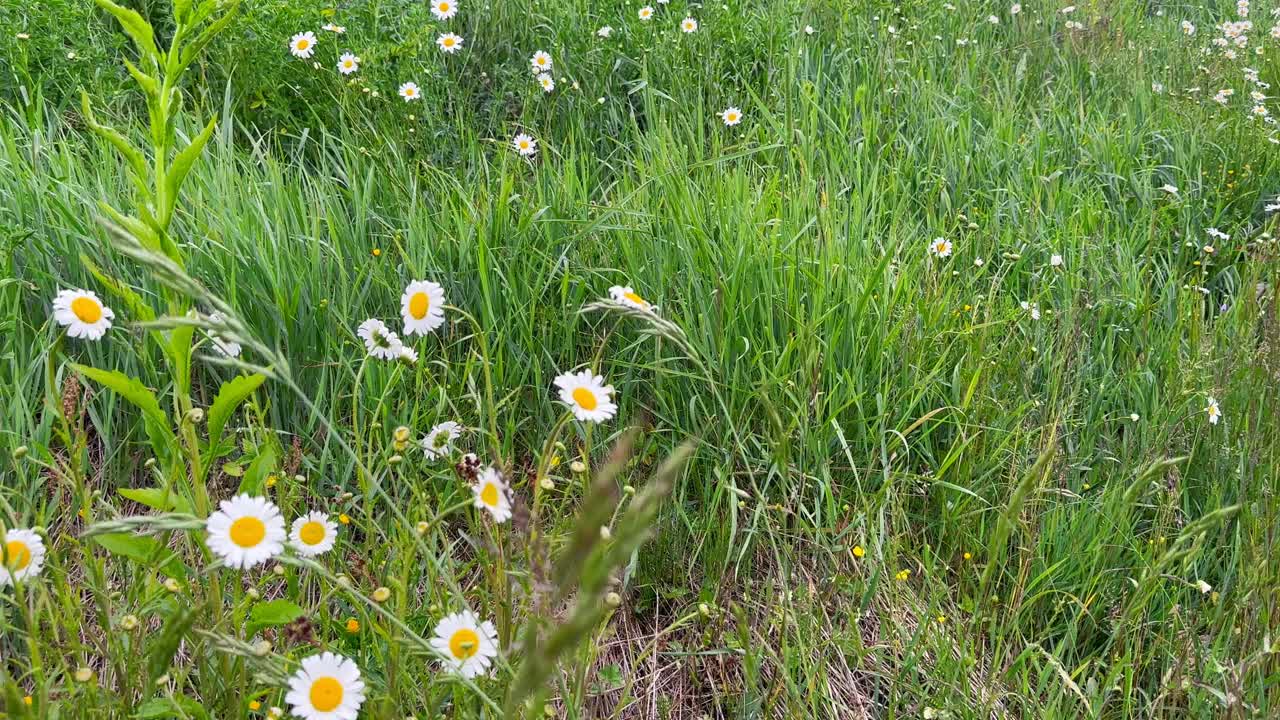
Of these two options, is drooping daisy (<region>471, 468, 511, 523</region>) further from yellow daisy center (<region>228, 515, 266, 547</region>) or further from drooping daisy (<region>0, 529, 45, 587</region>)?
drooping daisy (<region>0, 529, 45, 587</region>)

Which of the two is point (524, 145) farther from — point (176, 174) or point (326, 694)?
point (326, 694)

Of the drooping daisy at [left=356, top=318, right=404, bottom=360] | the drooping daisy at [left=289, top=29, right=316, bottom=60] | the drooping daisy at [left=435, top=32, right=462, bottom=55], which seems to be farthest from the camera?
the drooping daisy at [left=435, top=32, right=462, bottom=55]

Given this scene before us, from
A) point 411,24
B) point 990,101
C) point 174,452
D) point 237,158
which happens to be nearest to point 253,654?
point 174,452

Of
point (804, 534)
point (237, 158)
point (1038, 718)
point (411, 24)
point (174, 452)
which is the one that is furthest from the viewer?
point (411, 24)

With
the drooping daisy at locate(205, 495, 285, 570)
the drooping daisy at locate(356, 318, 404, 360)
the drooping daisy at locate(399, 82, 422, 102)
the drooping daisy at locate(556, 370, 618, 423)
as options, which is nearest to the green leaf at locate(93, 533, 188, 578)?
the drooping daisy at locate(205, 495, 285, 570)

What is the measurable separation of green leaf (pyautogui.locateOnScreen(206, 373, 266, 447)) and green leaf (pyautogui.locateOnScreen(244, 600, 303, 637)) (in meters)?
0.23

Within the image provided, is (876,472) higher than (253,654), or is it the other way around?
(253,654)

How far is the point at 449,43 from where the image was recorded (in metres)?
3.11

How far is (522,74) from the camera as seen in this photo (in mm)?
3299

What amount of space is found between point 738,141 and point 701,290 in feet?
3.61

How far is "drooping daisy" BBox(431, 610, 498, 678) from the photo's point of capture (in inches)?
44.3

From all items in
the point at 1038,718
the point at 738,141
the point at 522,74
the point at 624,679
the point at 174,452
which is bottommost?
the point at 1038,718

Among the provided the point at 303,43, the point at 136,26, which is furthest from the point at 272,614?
the point at 303,43

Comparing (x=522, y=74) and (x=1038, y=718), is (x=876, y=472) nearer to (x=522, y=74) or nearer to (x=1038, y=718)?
(x=1038, y=718)
